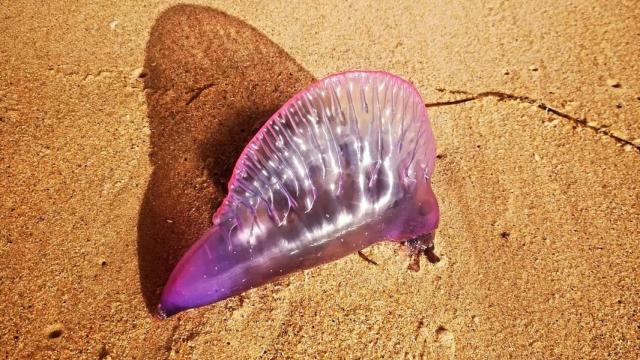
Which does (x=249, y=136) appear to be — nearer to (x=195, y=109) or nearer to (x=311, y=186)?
(x=195, y=109)

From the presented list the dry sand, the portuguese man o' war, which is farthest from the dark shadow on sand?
the portuguese man o' war

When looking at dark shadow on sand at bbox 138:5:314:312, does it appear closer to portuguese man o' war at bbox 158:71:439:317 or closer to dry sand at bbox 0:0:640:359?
dry sand at bbox 0:0:640:359

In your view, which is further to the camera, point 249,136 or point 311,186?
point 249,136

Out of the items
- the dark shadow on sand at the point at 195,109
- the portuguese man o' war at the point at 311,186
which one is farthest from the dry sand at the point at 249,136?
the portuguese man o' war at the point at 311,186

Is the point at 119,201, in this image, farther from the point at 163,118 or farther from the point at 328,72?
the point at 328,72

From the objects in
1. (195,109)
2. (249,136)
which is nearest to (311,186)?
(249,136)

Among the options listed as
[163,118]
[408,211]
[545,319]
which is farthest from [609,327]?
[163,118]
